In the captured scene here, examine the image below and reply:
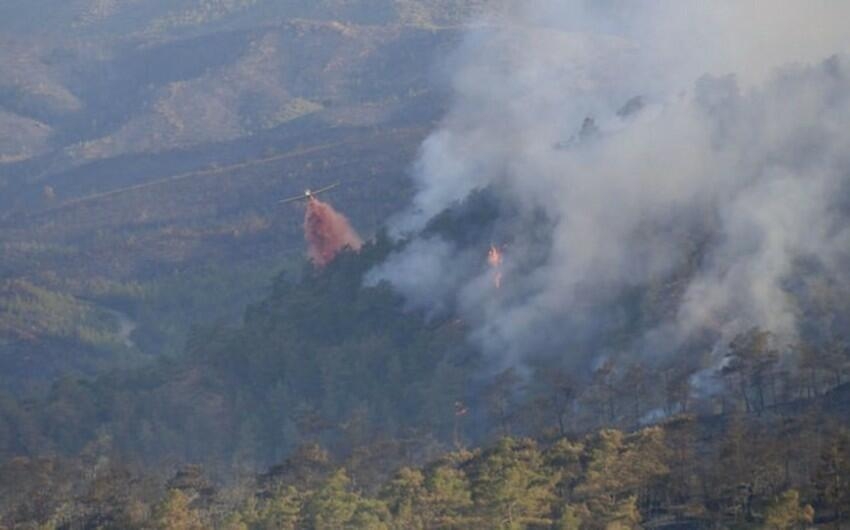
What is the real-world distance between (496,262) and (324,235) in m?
21.2

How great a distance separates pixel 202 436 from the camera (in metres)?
97.4

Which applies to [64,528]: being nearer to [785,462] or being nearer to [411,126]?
[785,462]

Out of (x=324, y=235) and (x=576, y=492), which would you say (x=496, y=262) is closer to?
(x=324, y=235)

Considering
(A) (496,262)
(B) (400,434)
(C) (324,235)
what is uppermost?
(C) (324,235)

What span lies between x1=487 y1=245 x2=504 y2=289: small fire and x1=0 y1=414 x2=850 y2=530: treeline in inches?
1298

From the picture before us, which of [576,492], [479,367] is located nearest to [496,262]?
[479,367]

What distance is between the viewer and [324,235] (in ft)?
410

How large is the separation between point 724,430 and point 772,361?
686cm

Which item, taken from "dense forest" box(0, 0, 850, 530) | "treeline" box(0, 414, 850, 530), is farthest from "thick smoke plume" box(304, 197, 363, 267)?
"treeline" box(0, 414, 850, 530)

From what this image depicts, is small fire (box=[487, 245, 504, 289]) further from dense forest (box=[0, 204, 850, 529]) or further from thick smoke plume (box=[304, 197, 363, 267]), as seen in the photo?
thick smoke plume (box=[304, 197, 363, 267])

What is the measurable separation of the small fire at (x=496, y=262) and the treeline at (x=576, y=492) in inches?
1298

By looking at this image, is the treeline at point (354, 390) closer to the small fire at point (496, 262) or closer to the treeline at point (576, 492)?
the small fire at point (496, 262)

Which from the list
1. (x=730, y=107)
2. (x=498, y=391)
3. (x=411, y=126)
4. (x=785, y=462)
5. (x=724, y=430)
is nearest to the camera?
(x=785, y=462)

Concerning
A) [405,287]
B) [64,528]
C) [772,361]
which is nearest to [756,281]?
[772,361]
